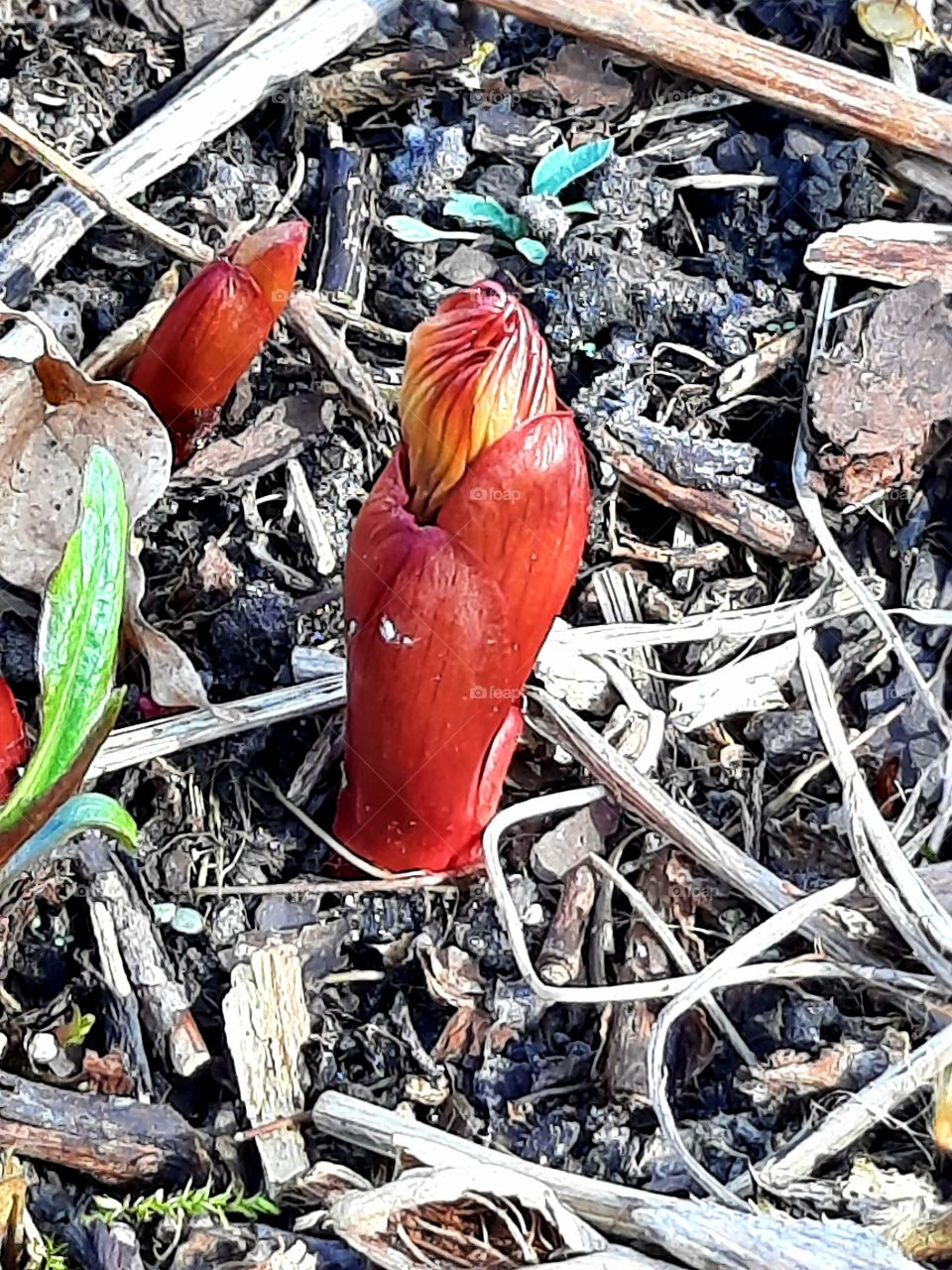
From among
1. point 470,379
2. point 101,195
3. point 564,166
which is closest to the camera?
point 470,379

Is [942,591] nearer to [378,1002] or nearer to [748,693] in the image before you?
[748,693]

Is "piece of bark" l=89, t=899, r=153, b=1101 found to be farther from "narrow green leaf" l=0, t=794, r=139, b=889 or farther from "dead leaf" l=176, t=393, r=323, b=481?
"dead leaf" l=176, t=393, r=323, b=481

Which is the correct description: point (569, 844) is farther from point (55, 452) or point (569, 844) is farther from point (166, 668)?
point (55, 452)

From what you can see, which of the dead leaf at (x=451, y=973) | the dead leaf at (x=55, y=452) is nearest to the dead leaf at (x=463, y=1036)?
the dead leaf at (x=451, y=973)

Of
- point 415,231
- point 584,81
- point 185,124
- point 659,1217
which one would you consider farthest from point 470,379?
point 584,81

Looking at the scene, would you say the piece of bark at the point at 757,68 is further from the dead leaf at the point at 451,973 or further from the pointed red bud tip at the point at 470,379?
the dead leaf at the point at 451,973

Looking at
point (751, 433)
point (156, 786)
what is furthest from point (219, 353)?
point (751, 433)
